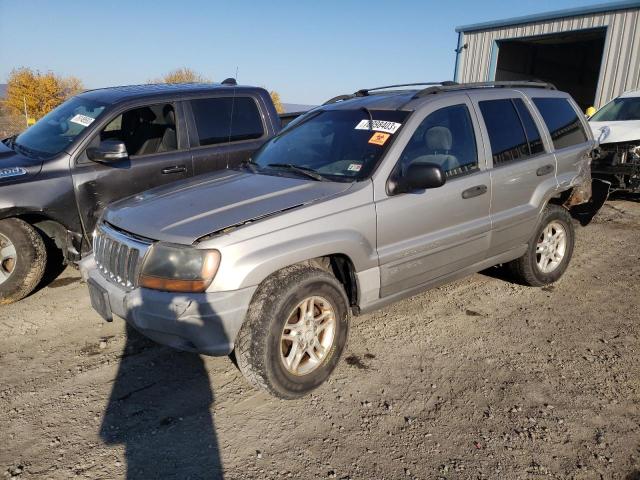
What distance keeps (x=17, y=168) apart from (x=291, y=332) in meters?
2.99

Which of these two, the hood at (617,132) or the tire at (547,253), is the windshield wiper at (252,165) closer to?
the tire at (547,253)

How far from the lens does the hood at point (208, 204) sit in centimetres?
282

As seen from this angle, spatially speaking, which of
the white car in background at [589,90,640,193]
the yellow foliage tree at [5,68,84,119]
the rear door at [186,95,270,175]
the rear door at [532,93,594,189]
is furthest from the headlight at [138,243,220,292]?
the yellow foliage tree at [5,68,84,119]

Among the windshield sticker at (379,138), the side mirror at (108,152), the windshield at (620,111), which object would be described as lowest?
the windshield at (620,111)

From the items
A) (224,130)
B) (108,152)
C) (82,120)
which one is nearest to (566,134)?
(224,130)

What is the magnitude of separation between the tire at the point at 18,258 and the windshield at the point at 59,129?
74 cm

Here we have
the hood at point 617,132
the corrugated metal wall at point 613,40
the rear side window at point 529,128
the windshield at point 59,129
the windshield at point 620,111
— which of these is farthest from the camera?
the corrugated metal wall at point 613,40

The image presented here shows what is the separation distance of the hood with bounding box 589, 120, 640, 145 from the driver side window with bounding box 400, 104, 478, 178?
5356mm

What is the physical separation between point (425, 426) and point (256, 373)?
1003mm

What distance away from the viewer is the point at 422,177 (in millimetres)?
3150

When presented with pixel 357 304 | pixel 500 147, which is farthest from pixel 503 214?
pixel 357 304

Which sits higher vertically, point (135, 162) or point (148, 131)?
point (148, 131)

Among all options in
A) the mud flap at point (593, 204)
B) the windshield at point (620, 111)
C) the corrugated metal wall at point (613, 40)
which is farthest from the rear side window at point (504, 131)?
the corrugated metal wall at point (613, 40)

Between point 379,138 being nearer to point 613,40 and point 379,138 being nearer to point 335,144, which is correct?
point 335,144
